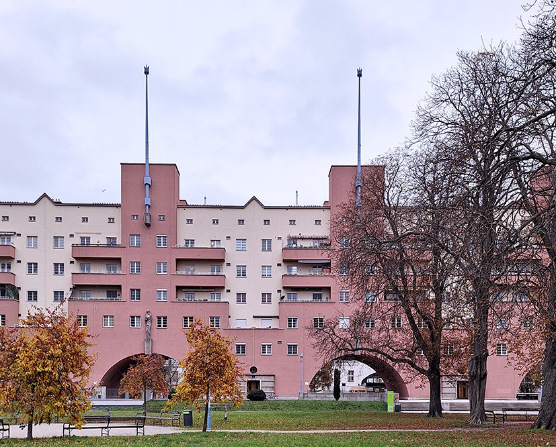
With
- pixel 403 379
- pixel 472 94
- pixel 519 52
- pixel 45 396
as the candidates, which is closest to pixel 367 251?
pixel 472 94

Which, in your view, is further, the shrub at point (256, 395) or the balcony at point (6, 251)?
the balcony at point (6, 251)

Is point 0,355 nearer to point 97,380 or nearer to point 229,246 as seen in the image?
point 97,380

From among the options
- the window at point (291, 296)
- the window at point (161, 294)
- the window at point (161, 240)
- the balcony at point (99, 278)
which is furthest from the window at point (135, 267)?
the window at point (291, 296)

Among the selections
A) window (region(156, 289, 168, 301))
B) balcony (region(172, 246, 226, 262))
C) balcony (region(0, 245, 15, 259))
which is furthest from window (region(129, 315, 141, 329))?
balcony (region(0, 245, 15, 259))

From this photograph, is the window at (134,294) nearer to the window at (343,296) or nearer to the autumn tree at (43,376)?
the window at (343,296)

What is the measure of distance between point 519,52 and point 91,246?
199ft

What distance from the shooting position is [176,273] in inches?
2891

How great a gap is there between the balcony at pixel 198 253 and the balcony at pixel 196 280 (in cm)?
193

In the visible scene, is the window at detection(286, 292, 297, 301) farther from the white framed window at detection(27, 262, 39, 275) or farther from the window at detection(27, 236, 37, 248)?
the window at detection(27, 236, 37, 248)

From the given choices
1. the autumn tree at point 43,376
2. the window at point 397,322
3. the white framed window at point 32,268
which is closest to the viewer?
the autumn tree at point 43,376

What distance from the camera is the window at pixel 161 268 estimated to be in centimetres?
7338

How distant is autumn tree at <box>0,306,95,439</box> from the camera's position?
2534cm

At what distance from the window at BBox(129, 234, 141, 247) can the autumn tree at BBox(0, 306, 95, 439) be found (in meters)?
47.4

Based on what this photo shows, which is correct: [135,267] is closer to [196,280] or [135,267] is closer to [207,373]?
[196,280]
